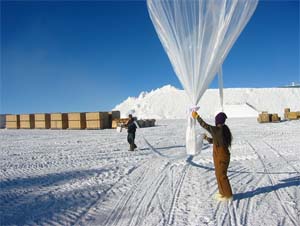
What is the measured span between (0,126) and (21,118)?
7.52m

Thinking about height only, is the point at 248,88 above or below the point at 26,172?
above

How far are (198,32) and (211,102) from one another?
245ft

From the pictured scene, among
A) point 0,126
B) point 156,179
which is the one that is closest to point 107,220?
point 156,179

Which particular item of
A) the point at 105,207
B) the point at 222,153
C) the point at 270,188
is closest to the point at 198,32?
the point at 222,153

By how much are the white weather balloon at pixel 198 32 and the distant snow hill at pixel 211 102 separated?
64516mm

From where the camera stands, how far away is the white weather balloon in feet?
17.8

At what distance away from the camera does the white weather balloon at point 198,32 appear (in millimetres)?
5422

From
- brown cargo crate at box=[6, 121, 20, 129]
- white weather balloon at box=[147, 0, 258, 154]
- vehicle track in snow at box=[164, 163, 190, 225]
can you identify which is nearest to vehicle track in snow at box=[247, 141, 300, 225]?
vehicle track in snow at box=[164, 163, 190, 225]

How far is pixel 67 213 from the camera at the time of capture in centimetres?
468

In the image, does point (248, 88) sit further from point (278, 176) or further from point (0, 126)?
point (278, 176)

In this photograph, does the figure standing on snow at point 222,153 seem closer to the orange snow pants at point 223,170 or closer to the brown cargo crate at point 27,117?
the orange snow pants at point 223,170

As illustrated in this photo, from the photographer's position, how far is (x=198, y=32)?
5.48 metres

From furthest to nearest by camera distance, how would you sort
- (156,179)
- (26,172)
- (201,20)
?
(26,172), (156,179), (201,20)

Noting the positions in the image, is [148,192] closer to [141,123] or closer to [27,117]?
[141,123]
